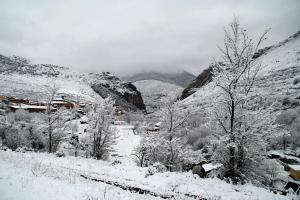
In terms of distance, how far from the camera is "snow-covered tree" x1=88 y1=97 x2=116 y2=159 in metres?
36.7

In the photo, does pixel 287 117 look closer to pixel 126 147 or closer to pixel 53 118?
pixel 126 147

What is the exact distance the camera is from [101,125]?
121ft

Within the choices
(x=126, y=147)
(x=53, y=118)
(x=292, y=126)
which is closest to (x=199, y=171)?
(x=53, y=118)

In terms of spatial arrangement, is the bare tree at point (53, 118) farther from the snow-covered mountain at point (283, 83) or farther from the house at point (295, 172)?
the house at point (295, 172)

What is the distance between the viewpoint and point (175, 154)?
98.7 ft

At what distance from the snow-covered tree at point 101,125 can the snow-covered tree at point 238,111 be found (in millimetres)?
23556

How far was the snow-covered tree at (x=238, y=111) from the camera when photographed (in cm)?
1555

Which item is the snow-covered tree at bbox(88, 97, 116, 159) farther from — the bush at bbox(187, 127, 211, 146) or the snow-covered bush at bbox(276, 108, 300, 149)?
the snow-covered bush at bbox(276, 108, 300, 149)

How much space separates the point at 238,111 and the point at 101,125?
25155mm

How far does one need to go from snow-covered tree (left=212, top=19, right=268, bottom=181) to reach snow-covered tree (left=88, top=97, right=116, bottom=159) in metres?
23.6

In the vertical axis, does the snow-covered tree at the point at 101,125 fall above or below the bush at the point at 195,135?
above

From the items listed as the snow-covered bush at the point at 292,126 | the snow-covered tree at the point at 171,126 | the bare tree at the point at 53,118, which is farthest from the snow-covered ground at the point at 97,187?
the snow-covered bush at the point at 292,126

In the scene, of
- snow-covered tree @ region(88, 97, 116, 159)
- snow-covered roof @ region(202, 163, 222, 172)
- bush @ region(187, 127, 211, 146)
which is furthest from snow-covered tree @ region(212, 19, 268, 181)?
bush @ region(187, 127, 211, 146)

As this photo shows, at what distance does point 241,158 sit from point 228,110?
3457mm
